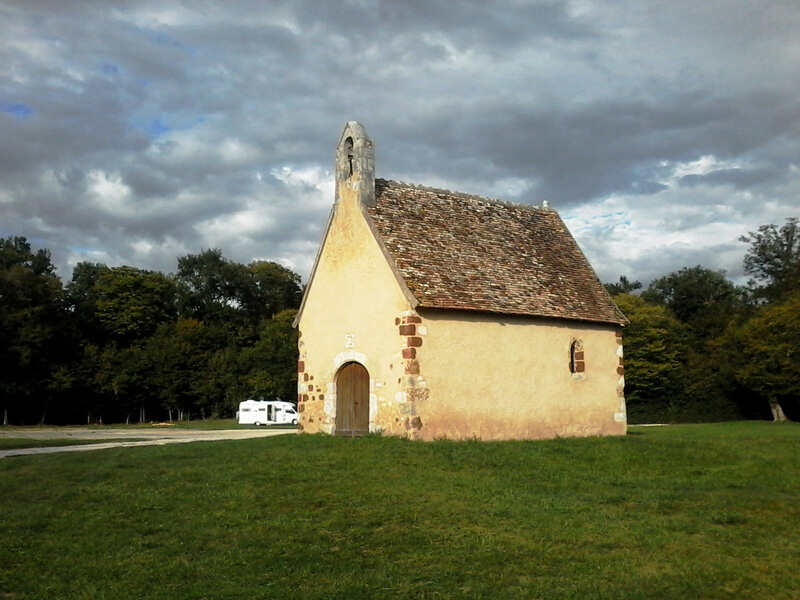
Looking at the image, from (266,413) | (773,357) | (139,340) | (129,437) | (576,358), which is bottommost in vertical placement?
(129,437)

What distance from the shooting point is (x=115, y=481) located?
1467cm

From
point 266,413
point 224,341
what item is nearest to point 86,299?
point 224,341

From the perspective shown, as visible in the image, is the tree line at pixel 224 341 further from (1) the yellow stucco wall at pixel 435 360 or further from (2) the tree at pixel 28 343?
(1) the yellow stucco wall at pixel 435 360

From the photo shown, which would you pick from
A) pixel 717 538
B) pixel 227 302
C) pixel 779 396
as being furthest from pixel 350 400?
pixel 227 302

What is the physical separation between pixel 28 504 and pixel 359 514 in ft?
18.2

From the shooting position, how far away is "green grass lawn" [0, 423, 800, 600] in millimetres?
8531

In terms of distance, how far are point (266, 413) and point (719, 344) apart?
33.3 m

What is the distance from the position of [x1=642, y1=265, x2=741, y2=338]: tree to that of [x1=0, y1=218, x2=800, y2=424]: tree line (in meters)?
0.15

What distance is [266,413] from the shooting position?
53656 millimetres

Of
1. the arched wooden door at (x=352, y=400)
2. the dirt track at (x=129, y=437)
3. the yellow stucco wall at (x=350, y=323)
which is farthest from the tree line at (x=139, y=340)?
the arched wooden door at (x=352, y=400)

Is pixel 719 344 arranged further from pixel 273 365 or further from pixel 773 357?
pixel 273 365

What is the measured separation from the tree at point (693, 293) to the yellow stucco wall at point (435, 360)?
53.5 meters

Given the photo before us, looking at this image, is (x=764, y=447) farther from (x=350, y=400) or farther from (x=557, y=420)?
(x=350, y=400)

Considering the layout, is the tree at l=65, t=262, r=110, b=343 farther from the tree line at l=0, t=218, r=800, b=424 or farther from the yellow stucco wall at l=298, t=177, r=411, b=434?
the yellow stucco wall at l=298, t=177, r=411, b=434
